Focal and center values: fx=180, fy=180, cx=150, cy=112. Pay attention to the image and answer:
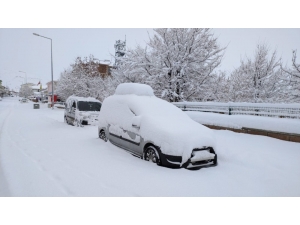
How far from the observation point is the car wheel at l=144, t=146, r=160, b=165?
166 inches

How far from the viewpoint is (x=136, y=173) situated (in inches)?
150

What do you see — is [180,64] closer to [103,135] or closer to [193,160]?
[103,135]

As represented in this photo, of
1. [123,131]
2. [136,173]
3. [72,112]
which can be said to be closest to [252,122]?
[123,131]

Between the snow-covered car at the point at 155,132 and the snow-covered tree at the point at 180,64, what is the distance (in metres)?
6.21

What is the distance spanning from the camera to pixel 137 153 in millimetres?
4754

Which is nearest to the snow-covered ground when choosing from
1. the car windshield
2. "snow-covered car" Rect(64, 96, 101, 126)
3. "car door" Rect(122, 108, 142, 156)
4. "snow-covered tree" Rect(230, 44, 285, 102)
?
"car door" Rect(122, 108, 142, 156)

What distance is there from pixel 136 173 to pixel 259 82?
15675 millimetres

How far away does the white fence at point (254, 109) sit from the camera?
589 cm

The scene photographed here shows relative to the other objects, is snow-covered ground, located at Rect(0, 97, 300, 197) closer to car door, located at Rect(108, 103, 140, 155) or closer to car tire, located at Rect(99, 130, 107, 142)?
car door, located at Rect(108, 103, 140, 155)

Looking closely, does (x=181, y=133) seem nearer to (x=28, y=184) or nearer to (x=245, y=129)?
(x=28, y=184)

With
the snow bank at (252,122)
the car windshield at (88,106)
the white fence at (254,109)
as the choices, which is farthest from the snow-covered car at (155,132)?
the car windshield at (88,106)

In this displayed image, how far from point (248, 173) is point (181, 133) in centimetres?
176

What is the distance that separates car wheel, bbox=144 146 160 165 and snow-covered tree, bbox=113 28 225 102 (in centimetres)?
756

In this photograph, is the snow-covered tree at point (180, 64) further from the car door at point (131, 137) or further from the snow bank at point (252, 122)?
the car door at point (131, 137)
